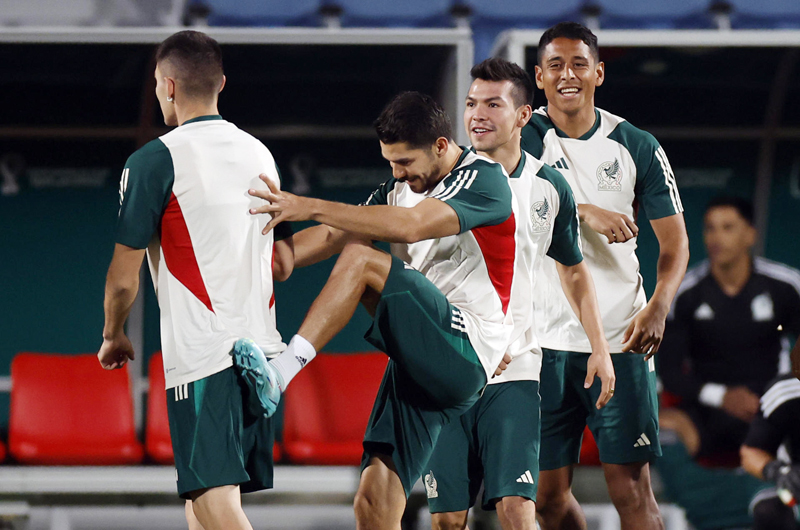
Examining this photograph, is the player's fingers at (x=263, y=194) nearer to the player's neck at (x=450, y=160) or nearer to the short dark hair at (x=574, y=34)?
the player's neck at (x=450, y=160)

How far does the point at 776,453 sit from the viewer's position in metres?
4.61

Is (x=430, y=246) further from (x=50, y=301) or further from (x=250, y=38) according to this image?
Answer: (x=50, y=301)

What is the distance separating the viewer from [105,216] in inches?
244

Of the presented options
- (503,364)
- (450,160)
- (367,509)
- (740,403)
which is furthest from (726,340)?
(367,509)

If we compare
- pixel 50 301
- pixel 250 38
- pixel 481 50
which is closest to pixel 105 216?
pixel 50 301

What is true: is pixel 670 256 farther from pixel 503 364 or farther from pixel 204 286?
pixel 204 286

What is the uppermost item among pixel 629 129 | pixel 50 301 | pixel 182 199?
pixel 629 129

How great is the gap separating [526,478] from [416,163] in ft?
3.56

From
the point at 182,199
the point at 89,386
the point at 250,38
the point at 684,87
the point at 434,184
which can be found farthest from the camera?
the point at 684,87

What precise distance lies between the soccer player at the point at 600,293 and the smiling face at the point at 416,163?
80 centimetres

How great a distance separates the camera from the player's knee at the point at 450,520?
3396mm

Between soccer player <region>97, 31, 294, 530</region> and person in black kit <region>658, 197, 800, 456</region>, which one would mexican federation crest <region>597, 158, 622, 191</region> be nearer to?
person in black kit <region>658, 197, 800, 456</region>

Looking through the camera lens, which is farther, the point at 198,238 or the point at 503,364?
the point at 503,364

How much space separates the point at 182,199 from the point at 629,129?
6.21 ft
